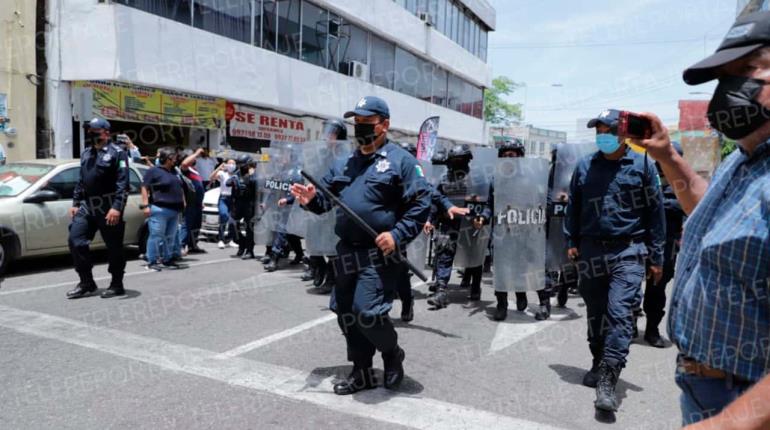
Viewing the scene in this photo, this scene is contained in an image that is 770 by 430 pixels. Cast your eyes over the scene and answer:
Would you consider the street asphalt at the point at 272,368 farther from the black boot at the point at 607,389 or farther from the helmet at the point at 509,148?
the helmet at the point at 509,148

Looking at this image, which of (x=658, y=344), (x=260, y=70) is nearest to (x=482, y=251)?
(x=658, y=344)

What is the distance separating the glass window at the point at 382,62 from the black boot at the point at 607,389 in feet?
69.8

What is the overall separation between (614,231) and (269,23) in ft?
52.8

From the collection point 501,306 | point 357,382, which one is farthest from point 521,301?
point 357,382

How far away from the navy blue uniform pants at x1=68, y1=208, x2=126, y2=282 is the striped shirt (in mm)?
6213

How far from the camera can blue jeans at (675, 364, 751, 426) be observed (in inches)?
66.1

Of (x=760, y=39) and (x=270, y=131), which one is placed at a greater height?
(x=270, y=131)

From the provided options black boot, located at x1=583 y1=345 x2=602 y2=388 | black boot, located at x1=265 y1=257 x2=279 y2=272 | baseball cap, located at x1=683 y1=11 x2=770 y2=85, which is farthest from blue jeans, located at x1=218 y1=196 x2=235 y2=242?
baseball cap, located at x1=683 y1=11 x2=770 y2=85

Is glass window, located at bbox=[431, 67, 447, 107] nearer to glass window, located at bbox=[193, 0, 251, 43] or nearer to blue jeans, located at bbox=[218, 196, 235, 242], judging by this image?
glass window, located at bbox=[193, 0, 251, 43]

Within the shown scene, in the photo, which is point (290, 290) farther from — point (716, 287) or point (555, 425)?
point (716, 287)

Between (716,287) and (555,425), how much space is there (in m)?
2.22

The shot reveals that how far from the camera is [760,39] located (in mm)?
1524

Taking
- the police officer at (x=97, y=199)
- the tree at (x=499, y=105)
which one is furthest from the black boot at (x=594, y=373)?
the tree at (x=499, y=105)

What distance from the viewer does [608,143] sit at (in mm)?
4070
